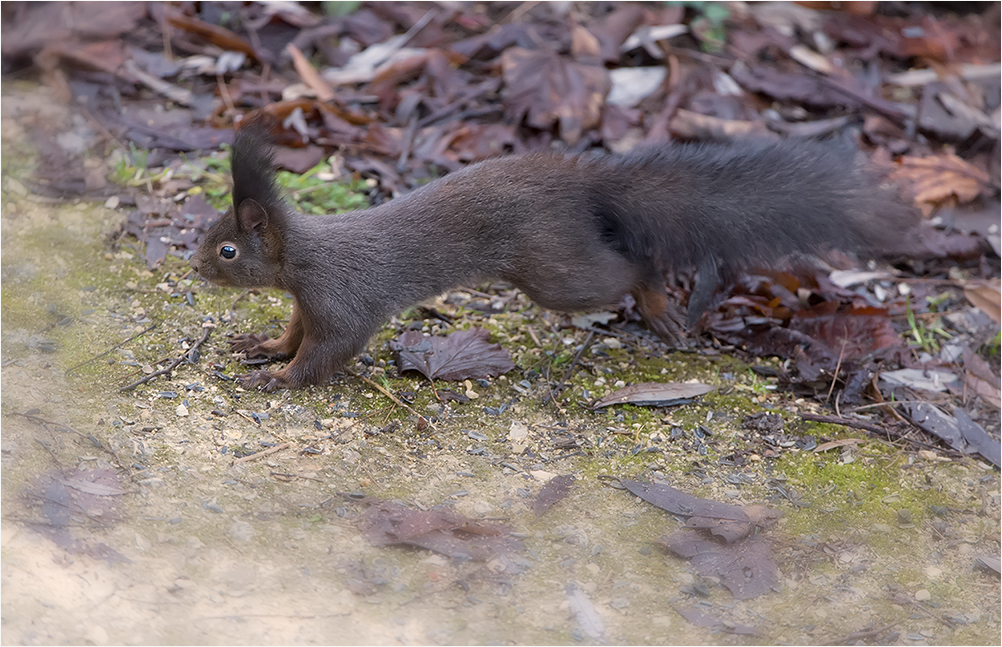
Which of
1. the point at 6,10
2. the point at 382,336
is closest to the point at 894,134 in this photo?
the point at 382,336

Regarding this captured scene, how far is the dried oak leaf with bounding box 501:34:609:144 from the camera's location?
15.8 feet

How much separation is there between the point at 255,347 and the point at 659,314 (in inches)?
61.4

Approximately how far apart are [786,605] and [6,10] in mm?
4929

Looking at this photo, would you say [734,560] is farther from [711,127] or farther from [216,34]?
[216,34]

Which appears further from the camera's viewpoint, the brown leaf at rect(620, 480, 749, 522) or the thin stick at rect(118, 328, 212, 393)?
the thin stick at rect(118, 328, 212, 393)

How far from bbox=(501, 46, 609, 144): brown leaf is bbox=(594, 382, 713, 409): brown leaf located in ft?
5.67

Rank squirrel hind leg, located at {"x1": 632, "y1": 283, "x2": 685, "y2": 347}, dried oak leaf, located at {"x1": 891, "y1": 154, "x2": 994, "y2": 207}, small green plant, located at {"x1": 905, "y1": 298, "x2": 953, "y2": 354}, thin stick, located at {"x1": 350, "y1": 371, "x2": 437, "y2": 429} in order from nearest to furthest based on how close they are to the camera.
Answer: thin stick, located at {"x1": 350, "y1": 371, "x2": 437, "y2": 429}, squirrel hind leg, located at {"x1": 632, "y1": 283, "x2": 685, "y2": 347}, small green plant, located at {"x1": 905, "y1": 298, "x2": 953, "y2": 354}, dried oak leaf, located at {"x1": 891, "y1": 154, "x2": 994, "y2": 207}

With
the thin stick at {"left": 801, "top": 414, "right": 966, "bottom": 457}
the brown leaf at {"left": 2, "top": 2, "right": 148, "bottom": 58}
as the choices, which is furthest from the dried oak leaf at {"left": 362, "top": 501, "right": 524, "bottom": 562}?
the brown leaf at {"left": 2, "top": 2, "right": 148, "bottom": 58}

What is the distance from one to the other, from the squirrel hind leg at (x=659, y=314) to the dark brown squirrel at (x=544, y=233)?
17 cm

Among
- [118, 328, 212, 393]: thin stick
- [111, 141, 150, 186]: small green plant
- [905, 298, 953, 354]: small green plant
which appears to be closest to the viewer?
[118, 328, 212, 393]: thin stick

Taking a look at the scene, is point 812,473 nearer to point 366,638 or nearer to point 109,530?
point 366,638

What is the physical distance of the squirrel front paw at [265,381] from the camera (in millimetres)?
3289

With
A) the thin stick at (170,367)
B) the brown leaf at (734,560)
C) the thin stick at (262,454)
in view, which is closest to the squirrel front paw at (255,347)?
the thin stick at (170,367)

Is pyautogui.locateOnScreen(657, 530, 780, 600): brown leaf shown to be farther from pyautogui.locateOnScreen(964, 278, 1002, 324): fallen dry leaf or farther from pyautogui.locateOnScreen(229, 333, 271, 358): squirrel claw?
pyautogui.locateOnScreen(964, 278, 1002, 324): fallen dry leaf
